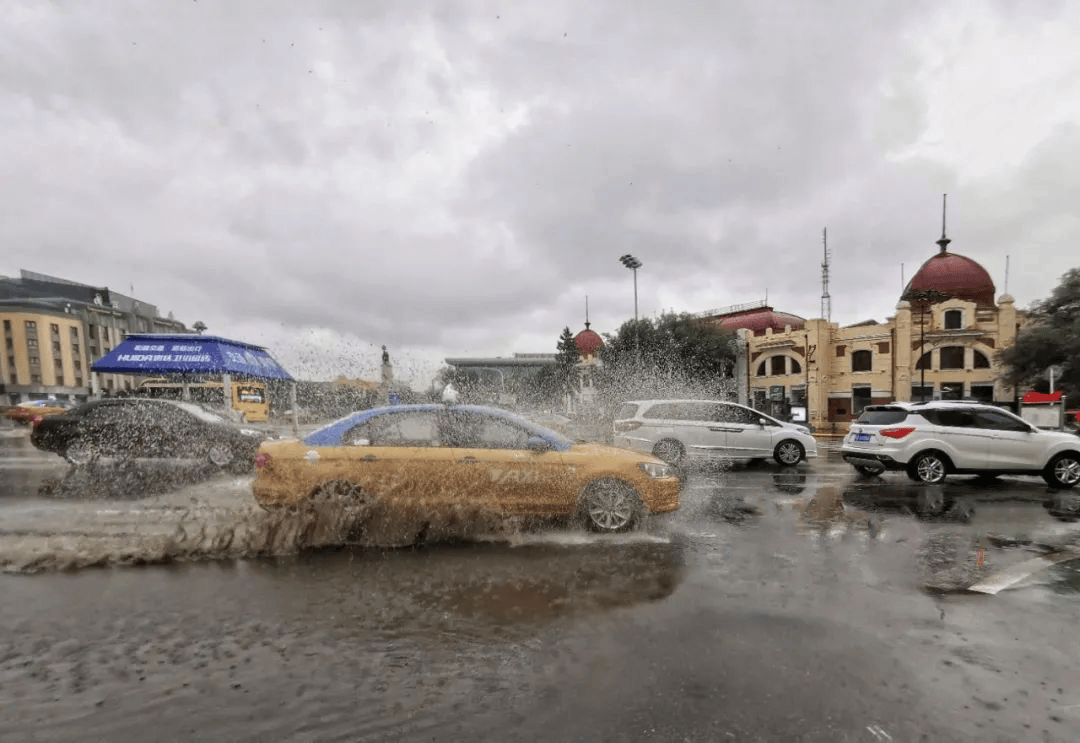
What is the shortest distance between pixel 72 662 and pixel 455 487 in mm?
3122

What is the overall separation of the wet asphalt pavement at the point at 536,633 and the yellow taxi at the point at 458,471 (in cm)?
34

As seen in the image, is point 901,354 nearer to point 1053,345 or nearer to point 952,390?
point 952,390

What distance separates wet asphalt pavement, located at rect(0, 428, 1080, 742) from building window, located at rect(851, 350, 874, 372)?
29573 millimetres

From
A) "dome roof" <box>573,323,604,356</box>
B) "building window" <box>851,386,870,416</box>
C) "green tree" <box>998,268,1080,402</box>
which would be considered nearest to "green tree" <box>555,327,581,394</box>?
"dome roof" <box>573,323,604,356</box>

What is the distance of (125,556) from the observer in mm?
4781

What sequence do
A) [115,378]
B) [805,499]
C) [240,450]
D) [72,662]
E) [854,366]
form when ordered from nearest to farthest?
[72,662]
[805,499]
[240,450]
[854,366]
[115,378]

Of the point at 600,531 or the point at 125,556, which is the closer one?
the point at 125,556

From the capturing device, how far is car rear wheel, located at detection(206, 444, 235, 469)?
10.1m

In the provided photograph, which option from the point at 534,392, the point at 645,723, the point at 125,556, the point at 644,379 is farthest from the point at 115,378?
the point at 645,723

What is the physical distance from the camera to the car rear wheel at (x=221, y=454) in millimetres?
10070

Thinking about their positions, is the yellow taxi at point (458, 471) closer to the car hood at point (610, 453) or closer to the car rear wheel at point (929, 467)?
the car hood at point (610, 453)

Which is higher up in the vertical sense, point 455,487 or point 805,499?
point 455,487

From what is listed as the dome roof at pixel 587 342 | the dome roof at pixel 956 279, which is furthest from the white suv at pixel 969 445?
the dome roof at pixel 587 342

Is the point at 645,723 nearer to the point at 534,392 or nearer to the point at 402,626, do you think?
the point at 402,626
